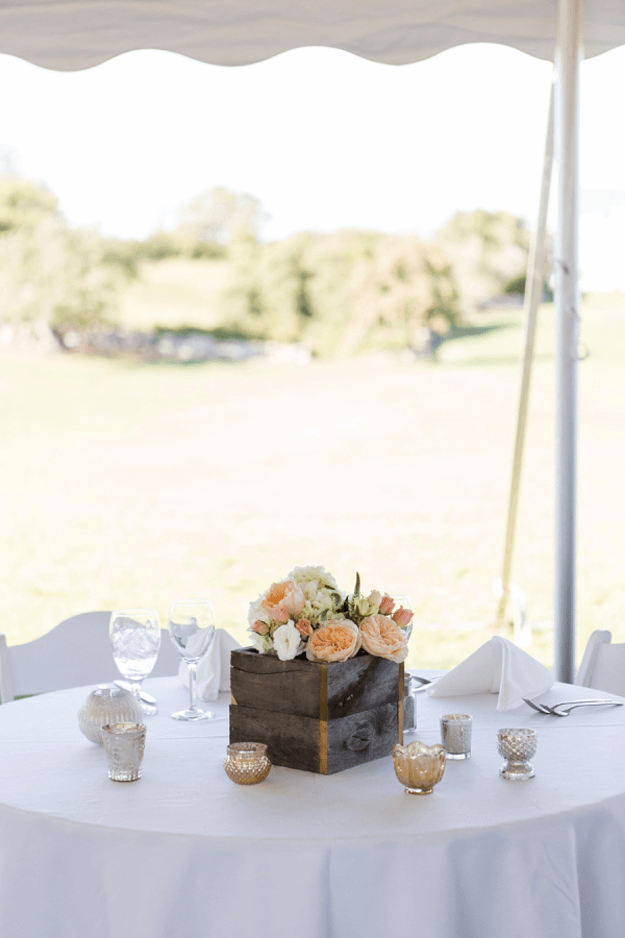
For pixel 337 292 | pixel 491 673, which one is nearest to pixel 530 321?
pixel 491 673

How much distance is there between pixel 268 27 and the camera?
2.57m

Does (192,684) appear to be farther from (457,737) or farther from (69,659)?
(69,659)

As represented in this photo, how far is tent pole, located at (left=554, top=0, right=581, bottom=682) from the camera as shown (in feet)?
8.14

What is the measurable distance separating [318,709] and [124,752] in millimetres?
224

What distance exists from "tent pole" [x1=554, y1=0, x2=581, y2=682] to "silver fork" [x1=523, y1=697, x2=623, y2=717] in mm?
1167


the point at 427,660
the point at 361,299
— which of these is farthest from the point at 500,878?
the point at 361,299

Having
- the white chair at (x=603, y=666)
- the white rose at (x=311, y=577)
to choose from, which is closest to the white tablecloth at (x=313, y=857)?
the white rose at (x=311, y=577)

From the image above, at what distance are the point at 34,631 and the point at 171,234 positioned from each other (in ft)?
11.8

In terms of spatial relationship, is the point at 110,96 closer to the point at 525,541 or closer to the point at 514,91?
the point at 514,91

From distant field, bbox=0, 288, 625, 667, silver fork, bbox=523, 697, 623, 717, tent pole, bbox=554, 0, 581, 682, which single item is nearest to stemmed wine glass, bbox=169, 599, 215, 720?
silver fork, bbox=523, 697, 623, 717

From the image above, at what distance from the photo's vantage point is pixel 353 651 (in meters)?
1.09

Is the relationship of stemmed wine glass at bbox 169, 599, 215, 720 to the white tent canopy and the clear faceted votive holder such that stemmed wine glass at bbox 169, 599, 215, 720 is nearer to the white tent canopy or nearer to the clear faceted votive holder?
the clear faceted votive holder

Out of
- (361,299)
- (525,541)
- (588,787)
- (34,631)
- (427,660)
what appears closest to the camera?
(588,787)

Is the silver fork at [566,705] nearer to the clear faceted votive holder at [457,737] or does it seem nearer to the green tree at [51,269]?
the clear faceted votive holder at [457,737]
